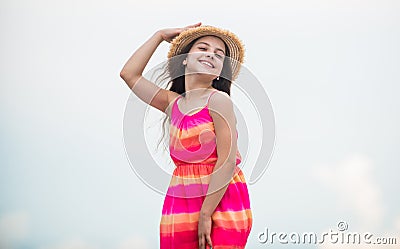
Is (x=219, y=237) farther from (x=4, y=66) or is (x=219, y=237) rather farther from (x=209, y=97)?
(x=4, y=66)

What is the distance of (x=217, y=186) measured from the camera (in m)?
1.18

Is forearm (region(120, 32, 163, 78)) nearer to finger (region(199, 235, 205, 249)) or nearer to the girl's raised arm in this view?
the girl's raised arm

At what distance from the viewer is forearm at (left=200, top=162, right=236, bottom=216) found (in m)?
1.18

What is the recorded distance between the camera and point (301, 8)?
2422 mm

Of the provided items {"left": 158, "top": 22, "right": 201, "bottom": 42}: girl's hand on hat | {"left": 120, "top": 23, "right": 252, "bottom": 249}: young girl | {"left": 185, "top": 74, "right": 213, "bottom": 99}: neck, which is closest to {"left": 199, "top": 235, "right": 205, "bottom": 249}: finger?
{"left": 120, "top": 23, "right": 252, "bottom": 249}: young girl

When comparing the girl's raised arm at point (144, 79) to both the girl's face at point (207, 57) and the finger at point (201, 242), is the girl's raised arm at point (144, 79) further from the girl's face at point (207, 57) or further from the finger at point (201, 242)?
the finger at point (201, 242)

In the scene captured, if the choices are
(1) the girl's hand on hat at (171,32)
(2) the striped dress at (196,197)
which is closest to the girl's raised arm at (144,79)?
(1) the girl's hand on hat at (171,32)

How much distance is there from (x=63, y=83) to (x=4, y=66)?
24 cm

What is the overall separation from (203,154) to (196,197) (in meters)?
0.09

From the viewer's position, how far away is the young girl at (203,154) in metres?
1.18

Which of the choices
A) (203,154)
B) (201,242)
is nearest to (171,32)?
(203,154)

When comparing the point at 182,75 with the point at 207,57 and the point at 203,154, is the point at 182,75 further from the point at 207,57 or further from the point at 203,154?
the point at 203,154

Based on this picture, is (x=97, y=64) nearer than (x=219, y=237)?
No

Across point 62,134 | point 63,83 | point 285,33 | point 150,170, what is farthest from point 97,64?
point 150,170
